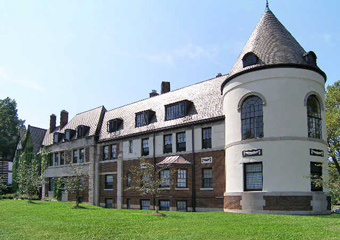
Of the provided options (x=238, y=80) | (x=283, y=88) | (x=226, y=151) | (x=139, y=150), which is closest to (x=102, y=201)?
(x=139, y=150)

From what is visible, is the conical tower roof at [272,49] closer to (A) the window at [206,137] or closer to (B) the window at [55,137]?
(A) the window at [206,137]

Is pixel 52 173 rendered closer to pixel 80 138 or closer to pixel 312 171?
pixel 80 138

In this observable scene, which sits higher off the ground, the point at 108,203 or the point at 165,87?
the point at 165,87

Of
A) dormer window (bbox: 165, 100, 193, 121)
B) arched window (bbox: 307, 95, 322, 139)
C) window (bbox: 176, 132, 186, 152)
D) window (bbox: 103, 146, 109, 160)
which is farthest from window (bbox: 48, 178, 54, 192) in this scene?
arched window (bbox: 307, 95, 322, 139)

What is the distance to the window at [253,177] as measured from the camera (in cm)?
2297

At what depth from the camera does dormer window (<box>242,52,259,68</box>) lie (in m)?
24.1

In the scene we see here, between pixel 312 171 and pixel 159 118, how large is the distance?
14.7m

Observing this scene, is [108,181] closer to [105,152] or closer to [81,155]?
[105,152]

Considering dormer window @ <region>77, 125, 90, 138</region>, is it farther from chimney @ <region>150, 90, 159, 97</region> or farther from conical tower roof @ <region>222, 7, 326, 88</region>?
conical tower roof @ <region>222, 7, 326, 88</region>

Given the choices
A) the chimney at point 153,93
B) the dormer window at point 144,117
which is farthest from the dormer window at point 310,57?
the chimney at point 153,93

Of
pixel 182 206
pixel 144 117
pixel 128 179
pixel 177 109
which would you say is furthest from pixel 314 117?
pixel 128 179

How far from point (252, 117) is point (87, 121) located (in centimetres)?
2459

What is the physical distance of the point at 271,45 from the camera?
24.5 meters

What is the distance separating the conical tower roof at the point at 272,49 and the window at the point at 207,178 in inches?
285
